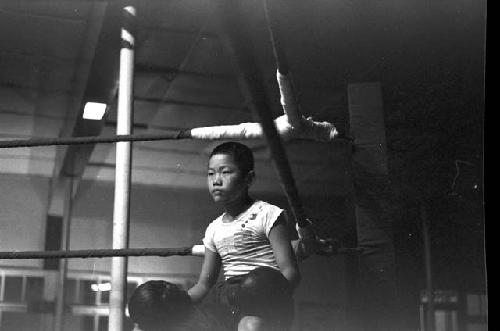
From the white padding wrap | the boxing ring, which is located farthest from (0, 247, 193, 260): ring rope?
the white padding wrap

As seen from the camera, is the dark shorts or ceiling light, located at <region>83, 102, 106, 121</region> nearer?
the dark shorts

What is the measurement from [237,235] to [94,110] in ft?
0.79

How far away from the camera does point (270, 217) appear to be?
51 cm

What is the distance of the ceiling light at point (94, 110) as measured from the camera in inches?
25.0

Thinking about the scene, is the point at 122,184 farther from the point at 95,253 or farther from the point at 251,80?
the point at 251,80

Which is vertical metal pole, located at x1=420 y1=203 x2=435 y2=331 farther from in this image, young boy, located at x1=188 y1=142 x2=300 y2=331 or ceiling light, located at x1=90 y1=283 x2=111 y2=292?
ceiling light, located at x1=90 y1=283 x2=111 y2=292

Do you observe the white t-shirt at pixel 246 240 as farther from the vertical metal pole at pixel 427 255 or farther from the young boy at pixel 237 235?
the vertical metal pole at pixel 427 255

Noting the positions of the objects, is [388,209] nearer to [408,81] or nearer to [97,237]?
[408,81]

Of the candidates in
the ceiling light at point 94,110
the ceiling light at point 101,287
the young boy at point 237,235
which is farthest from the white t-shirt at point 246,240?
the ceiling light at point 94,110

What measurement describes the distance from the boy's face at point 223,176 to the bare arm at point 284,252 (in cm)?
5

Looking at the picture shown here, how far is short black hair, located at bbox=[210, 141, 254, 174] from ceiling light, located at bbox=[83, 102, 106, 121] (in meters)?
0.19

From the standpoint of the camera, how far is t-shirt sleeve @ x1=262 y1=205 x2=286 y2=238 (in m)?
0.51

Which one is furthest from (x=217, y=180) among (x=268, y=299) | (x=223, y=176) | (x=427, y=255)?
(x=427, y=255)

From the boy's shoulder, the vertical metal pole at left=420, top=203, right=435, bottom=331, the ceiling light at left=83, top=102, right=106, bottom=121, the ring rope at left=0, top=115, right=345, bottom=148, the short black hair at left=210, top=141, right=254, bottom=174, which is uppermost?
the ceiling light at left=83, top=102, right=106, bottom=121
